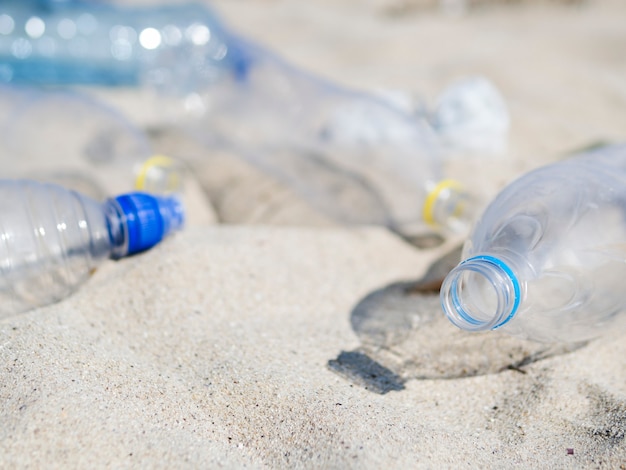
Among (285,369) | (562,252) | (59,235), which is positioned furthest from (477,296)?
(59,235)

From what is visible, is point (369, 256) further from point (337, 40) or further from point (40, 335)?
point (337, 40)

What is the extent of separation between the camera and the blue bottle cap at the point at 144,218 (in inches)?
53.6

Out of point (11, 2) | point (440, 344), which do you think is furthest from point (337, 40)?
point (440, 344)

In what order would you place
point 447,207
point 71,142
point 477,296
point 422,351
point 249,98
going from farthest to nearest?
1. point 249,98
2. point 71,142
3. point 447,207
4. point 422,351
5. point 477,296

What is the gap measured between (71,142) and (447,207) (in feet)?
4.22

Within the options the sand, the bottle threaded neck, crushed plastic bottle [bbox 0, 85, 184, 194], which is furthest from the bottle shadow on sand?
crushed plastic bottle [bbox 0, 85, 184, 194]

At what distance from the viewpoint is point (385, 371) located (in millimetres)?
1173

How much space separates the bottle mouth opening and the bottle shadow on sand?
1.35 feet

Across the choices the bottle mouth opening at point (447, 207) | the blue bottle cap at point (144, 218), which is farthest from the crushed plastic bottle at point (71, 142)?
the bottle mouth opening at point (447, 207)

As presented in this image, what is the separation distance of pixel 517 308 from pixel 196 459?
542 mm

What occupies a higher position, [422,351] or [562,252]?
[562,252]

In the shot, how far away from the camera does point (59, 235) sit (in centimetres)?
129

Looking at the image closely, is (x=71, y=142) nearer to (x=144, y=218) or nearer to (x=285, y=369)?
(x=144, y=218)

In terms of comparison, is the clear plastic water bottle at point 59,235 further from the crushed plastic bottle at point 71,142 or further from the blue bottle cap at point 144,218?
the crushed plastic bottle at point 71,142
